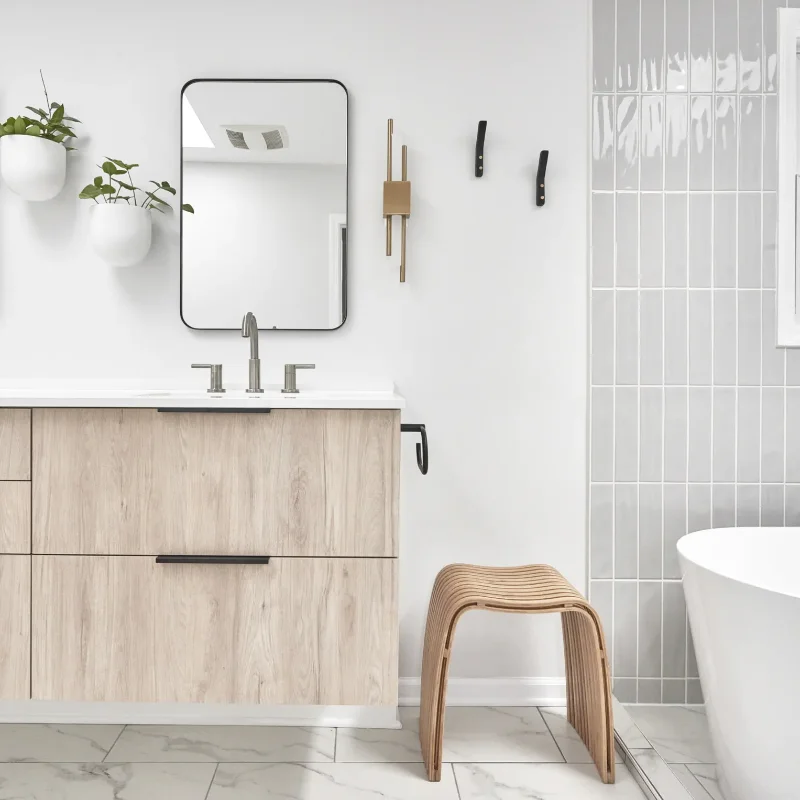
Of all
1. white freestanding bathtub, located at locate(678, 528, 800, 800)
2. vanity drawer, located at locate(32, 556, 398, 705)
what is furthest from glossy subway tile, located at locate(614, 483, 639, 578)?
vanity drawer, located at locate(32, 556, 398, 705)

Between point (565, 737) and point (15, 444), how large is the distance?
1582mm

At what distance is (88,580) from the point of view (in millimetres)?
1501

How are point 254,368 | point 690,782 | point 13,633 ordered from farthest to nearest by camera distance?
1. point 254,368
2. point 690,782
3. point 13,633

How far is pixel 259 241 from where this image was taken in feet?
6.55

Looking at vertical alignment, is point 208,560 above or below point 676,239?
below

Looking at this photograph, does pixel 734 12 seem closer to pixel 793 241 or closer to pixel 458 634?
pixel 793 241

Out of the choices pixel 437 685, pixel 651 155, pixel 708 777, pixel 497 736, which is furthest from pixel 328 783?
pixel 651 155

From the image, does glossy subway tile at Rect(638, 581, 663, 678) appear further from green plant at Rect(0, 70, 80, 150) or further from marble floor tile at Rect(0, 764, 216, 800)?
green plant at Rect(0, 70, 80, 150)

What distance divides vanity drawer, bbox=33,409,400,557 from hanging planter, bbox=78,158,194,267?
613 mm

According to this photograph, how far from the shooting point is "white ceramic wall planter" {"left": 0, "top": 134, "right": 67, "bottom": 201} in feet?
6.17

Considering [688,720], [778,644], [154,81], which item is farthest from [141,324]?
[688,720]

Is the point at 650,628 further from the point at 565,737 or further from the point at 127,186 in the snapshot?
the point at 127,186

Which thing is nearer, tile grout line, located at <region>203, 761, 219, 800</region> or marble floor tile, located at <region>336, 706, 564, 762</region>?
tile grout line, located at <region>203, 761, 219, 800</region>

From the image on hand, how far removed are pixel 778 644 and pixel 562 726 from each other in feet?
2.57
